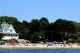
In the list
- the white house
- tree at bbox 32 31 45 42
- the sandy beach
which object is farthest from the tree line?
the sandy beach

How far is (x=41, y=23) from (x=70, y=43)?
18828mm

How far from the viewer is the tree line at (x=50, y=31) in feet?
291

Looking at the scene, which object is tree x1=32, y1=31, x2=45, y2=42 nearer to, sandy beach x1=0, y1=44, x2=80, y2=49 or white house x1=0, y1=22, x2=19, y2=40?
white house x1=0, y1=22, x2=19, y2=40

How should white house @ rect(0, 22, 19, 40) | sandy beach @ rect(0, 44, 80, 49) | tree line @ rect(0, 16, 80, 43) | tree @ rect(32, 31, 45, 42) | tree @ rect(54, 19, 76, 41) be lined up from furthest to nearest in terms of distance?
tree @ rect(54, 19, 76, 41)
white house @ rect(0, 22, 19, 40)
tree line @ rect(0, 16, 80, 43)
tree @ rect(32, 31, 45, 42)
sandy beach @ rect(0, 44, 80, 49)

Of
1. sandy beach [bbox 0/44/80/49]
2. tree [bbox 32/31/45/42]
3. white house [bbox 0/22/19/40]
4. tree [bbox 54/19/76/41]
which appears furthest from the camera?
tree [bbox 54/19/76/41]

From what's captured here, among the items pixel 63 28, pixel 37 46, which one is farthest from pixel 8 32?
pixel 37 46

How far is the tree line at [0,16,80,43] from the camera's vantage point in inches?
3489

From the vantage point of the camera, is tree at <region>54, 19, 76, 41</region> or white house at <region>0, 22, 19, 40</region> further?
tree at <region>54, 19, 76, 41</region>

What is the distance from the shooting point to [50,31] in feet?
298

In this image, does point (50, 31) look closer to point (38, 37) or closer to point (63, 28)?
point (63, 28)

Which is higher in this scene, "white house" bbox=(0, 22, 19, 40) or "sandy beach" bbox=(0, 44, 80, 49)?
"white house" bbox=(0, 22, 19, 40)

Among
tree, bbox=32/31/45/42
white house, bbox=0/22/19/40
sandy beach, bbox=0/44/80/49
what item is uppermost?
white house, bbox=0/22/19/40

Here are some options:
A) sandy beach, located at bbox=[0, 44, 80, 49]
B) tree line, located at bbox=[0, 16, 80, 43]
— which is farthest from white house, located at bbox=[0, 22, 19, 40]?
sandy beach, located at bbox=[0, 44, 80, 49]

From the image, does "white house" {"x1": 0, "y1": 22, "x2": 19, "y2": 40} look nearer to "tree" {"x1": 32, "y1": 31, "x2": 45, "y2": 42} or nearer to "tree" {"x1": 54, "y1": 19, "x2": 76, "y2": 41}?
"tree" {"x1": 32, "y1": 31, "x2": 45, "y2": 42}
